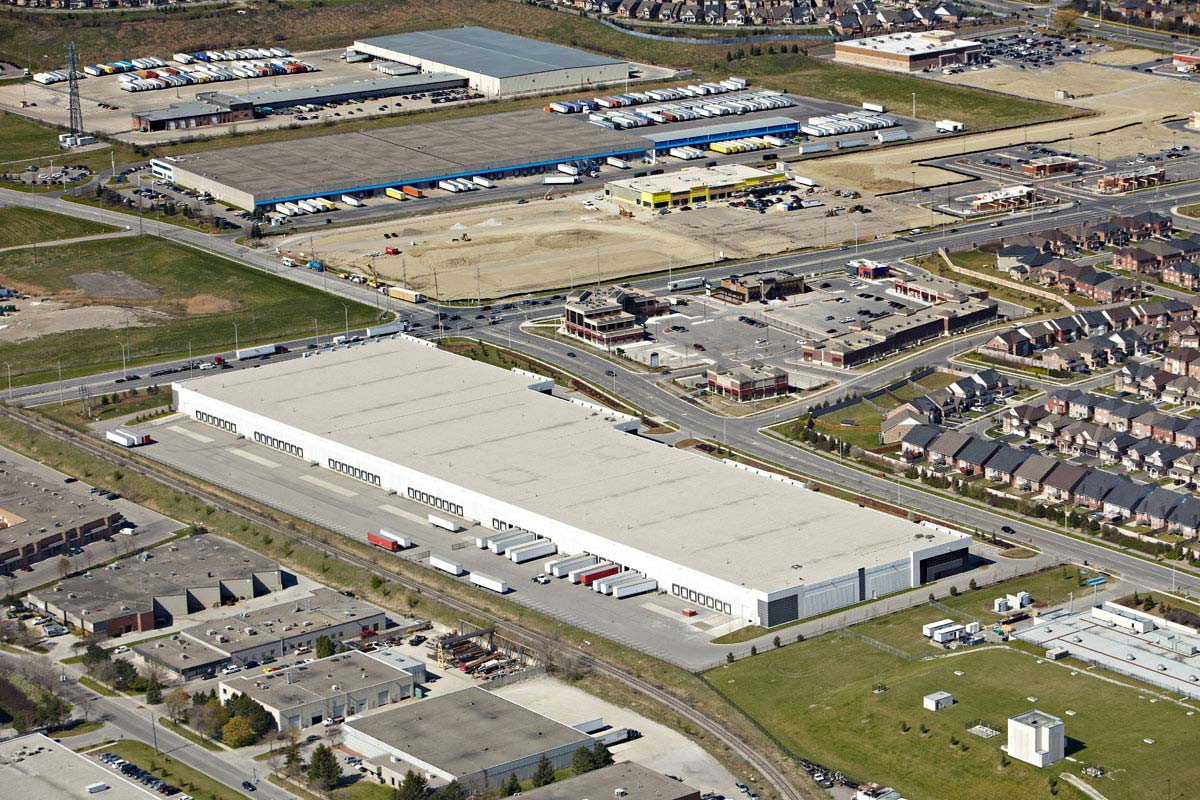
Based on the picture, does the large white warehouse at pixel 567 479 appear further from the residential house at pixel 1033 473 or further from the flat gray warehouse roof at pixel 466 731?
the flat gray warehouse roof at pixel 466 731

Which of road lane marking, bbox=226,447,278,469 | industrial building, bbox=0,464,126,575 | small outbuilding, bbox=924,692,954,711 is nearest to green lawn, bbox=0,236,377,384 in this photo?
road lane marking, bbox=226,447,278,469

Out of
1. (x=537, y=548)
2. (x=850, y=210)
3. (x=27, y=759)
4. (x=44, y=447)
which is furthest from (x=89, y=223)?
(x=27, y=759)

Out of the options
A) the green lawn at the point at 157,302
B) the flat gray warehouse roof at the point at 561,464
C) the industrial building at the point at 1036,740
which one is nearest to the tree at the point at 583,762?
the industrial building at the point at 1036,740

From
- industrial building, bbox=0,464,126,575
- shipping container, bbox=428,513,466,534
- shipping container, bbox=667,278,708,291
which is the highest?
shipping container, bbox=667,278,708,291

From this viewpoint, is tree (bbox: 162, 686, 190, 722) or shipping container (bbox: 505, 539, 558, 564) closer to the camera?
tree (bbox: 162, 686, 190, 722)

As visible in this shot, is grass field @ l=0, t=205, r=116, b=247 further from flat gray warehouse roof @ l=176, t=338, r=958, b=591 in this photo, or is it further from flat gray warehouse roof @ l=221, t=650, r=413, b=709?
flat gray warehouse roof @ l=221, t=650, r=413, b=709

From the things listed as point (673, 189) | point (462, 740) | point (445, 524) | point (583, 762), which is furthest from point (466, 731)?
point (673, 189)
